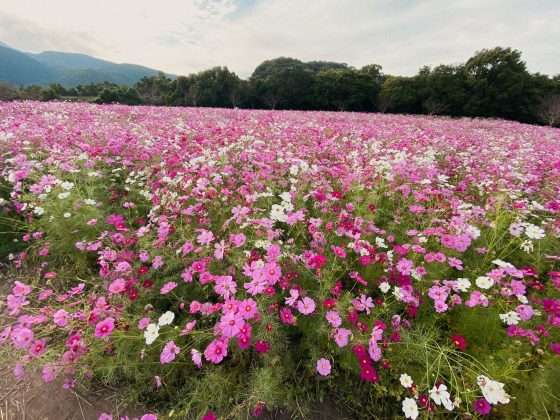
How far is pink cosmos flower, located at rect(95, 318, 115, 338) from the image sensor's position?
160 cm

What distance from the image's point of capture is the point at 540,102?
87.5 ft

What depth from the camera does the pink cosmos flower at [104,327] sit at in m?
1.60

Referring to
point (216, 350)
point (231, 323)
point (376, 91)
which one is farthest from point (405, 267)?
point (376, 91)

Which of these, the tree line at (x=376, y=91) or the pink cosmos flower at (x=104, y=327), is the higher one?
the tree line at (x=376, y=91)

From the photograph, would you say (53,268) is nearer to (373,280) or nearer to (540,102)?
(373,280)

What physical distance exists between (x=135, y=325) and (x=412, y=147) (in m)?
5.57

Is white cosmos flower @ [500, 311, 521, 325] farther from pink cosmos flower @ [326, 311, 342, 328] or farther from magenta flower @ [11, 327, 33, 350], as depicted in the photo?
magenta flower @ [11, 327, 33, 350]

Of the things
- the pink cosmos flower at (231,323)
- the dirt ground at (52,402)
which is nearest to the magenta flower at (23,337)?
the dirt ground at (52,402)

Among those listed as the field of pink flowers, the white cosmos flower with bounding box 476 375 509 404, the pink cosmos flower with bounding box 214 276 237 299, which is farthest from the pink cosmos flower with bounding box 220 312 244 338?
the white cosmos flower with bounding box 476 375 509 404

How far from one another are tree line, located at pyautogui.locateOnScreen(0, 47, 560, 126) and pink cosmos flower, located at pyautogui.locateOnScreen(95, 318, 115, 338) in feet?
105

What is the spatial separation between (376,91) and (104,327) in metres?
36.8

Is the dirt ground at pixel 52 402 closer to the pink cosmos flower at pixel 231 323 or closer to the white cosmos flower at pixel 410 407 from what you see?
the pink cosmos flower at pixel 231 323

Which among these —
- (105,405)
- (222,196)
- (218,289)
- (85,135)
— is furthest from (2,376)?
(85,135)

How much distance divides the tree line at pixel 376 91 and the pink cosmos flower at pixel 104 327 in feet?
105
